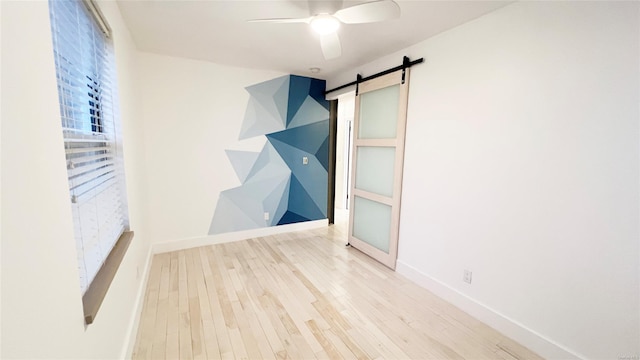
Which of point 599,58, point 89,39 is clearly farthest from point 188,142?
point 599,58

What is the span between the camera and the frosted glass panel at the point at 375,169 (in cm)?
293

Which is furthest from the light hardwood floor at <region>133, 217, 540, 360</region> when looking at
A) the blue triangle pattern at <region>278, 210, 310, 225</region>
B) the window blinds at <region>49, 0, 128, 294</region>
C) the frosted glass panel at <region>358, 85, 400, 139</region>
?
the frosted glass panel at <region>358, 85, 400, 139</region>

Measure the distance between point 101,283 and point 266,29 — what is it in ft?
7.14

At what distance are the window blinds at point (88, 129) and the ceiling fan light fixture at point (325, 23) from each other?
50.3 inches

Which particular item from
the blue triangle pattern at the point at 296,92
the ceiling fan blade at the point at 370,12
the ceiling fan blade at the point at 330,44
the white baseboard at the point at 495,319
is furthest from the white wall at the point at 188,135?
the white baseboard at the point at 495,319

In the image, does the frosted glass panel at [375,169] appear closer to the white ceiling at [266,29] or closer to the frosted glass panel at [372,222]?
the frosted glass panel at [372,222]

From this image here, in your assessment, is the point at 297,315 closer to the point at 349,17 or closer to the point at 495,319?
the point at 495,319

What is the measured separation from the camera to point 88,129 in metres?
1.34

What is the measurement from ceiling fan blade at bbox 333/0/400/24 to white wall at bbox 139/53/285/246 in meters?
2.15

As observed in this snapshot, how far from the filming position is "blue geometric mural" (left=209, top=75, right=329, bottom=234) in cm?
358

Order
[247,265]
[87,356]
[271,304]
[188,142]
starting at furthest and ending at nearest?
1. [188,142]
2. [247,265]
3. [271,304]
4. [87,356]

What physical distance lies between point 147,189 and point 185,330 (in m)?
1.81

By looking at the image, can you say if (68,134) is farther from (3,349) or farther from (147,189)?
(147,189)

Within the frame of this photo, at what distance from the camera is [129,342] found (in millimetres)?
1635
